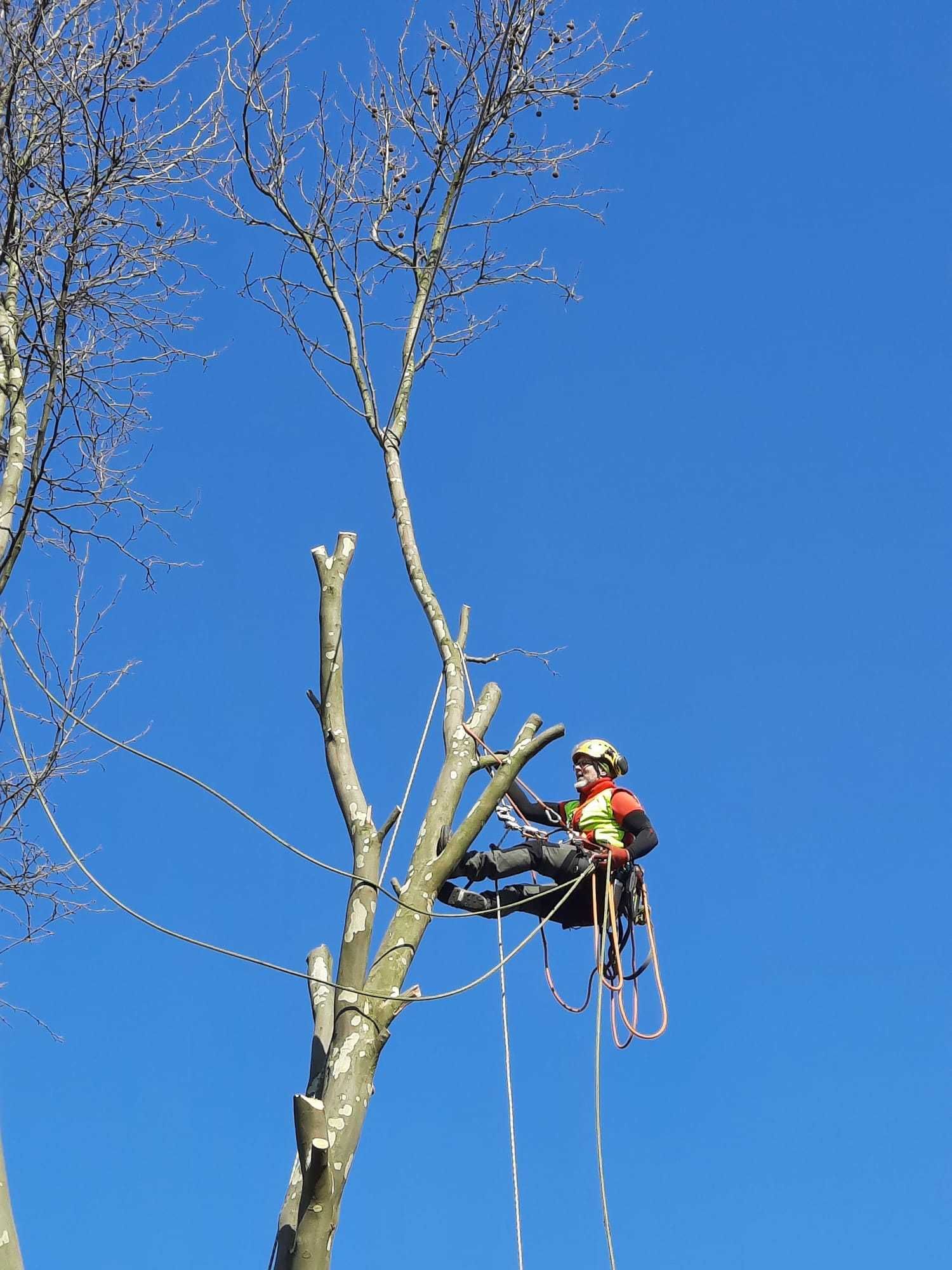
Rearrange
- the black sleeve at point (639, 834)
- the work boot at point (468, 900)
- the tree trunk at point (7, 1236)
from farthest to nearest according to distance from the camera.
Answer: the black sleeve at point (639, 834) < the work boot at point (468, 900) < the tree trunk at point (7, 1236)

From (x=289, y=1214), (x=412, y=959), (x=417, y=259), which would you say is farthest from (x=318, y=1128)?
(x=417, y=259)

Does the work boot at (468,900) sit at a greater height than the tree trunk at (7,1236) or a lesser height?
greater

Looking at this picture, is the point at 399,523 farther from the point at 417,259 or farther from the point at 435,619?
the point at 417,259

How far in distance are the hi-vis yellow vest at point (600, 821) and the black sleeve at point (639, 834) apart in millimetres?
52

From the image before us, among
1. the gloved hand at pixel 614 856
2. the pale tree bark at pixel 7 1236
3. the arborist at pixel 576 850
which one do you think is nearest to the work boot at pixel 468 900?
the arborist at pixel 576 850

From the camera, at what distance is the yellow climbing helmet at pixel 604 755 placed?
23.2 feet

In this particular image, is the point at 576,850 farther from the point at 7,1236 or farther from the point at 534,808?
the point at 7,1236

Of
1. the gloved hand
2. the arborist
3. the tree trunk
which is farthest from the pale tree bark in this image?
the gloved hand

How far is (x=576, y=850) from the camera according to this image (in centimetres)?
637

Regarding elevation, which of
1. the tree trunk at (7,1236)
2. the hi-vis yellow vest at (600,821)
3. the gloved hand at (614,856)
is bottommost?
the tree trunk at (7,1236)

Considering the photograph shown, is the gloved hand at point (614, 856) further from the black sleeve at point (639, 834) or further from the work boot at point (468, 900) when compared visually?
the work boot at point (468, 900)

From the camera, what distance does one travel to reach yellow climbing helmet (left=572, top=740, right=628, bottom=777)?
23.2 ft

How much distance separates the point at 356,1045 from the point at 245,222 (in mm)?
3842

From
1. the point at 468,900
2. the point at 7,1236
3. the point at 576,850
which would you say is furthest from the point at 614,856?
the point at 7,1236
